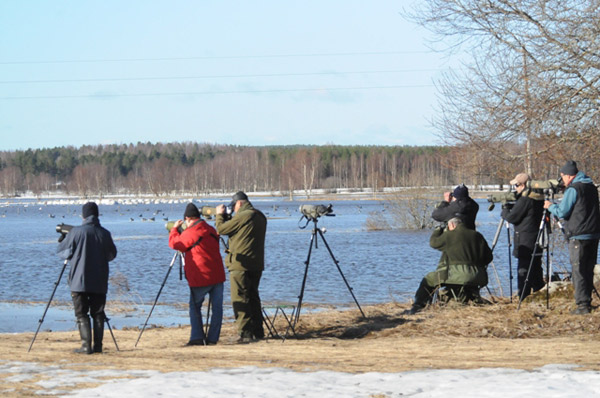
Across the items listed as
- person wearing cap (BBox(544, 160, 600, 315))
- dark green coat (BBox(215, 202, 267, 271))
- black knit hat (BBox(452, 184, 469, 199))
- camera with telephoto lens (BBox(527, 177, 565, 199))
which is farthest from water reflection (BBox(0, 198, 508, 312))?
dark green coat (BBox(215, 202, 267, 271))

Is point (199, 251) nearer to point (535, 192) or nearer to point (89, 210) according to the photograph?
point (89, 210)

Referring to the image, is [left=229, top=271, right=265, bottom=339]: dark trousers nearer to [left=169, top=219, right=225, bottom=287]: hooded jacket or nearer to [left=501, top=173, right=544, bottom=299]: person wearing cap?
[left=169, top=219, right=225, bottom=287]: hooded jacket

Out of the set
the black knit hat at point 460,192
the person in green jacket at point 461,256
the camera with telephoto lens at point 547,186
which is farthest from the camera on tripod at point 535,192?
the person in green jacket at point 461,256

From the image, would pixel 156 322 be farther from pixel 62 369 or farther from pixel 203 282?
pixel 62 369

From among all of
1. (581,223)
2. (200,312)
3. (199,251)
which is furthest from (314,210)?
(581,223)

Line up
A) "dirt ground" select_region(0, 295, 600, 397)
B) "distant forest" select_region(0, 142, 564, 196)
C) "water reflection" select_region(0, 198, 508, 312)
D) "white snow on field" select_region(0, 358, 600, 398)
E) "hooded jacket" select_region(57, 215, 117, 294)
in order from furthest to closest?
1. "distant forest" select_region(0, 142, 564, 196)
2. "water reflection" select_region(0, 198, 508, 312)
3. "hooded jacket" select_region(57, 215, 117, 294)
4. "dirt ground" select_region(0, 295, 600, 397)
5. "white snow on field" select_region(0, 358, 600, 398)

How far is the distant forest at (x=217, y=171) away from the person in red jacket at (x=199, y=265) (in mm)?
115375

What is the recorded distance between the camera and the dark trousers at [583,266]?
34.3ft

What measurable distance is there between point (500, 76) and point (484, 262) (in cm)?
359

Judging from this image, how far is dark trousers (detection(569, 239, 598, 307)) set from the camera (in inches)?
411

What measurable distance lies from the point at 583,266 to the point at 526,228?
158cm

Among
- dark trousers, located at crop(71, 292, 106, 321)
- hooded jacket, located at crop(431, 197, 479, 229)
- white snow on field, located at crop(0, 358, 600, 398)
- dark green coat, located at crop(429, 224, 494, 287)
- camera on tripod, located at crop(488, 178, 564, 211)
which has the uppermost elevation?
camera on tripod, located at crop(488, 178, 564, 211)

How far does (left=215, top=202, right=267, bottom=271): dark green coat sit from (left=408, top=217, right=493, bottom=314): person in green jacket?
8.60 feet

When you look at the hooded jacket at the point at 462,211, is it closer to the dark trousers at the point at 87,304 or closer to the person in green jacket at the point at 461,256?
the person in green jacket at the point at 461,256
